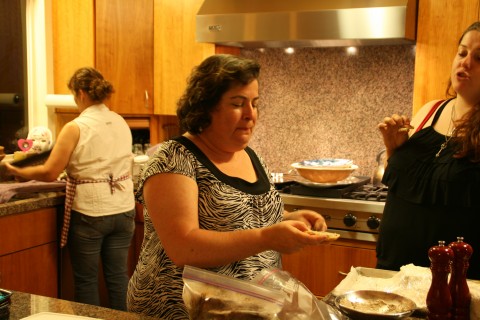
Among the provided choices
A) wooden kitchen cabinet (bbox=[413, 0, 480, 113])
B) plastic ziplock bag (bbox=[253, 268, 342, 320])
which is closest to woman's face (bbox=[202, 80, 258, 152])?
plastic ziplock bag (bbox=[253, 268, 342, 320])

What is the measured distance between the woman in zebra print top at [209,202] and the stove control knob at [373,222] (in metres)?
1.29

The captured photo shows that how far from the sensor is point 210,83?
147 centimetres

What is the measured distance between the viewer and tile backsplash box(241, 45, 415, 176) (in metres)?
3.30

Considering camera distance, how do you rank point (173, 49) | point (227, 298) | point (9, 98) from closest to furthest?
point (227, 298), point (173, 49), point (9, 98)

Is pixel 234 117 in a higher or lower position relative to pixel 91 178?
higher

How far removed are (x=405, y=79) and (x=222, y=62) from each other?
202cm

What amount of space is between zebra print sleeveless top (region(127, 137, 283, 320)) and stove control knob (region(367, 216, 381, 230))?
4.55ft

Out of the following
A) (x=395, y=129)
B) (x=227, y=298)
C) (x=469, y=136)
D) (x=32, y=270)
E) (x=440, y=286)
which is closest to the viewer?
(x=227, y=298)

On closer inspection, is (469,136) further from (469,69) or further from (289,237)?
(289,237)

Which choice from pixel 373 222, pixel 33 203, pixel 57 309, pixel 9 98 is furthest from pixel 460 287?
pixel 9 98

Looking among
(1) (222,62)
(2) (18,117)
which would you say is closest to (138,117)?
(2) (18,117)

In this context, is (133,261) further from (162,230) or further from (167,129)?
(162,230)

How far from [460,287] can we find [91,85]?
231 centimetres

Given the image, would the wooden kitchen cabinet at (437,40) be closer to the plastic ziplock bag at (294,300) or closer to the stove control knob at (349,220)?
the stove control knob at (349,220)
